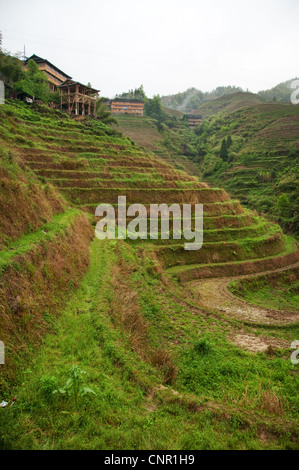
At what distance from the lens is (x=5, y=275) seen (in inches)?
232

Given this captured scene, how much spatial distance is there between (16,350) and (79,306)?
2.92m

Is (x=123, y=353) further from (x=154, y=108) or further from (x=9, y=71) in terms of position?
(x=154, y=108)

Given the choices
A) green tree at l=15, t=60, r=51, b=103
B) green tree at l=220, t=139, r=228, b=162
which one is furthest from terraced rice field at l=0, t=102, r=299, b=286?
green tree at l=220, t=139, r=228, b=162

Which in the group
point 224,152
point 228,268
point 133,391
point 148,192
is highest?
point 224,152

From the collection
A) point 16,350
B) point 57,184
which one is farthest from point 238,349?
point 57,184

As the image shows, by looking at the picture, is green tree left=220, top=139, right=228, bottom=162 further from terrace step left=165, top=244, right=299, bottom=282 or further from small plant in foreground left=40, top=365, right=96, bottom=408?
small plant in foreground left=40, top=365, right=96, bottom=408

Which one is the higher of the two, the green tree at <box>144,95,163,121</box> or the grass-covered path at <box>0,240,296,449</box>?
the green tree at <box>144,95,163,121</box>

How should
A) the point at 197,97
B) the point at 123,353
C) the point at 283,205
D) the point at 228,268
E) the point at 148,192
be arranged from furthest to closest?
the point at 197,97
the point at 283,205
the point at 148,192
the point at 228,268
the point at 123,353

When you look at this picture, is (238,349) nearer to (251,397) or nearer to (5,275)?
(251,397)

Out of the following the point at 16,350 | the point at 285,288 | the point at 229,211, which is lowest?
the point at 285,288

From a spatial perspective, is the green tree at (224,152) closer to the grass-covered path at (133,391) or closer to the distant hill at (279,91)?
the grass-covered path at (133,391)

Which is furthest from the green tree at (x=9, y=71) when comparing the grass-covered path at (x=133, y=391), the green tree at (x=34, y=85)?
the grass-covered path at (x=133, y=391)

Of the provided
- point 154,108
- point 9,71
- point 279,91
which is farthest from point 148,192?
point 279,91
